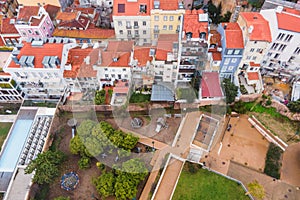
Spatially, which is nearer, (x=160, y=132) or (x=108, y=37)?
(x=160, y=132)

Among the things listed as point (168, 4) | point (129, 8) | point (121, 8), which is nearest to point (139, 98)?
point (129, 8)

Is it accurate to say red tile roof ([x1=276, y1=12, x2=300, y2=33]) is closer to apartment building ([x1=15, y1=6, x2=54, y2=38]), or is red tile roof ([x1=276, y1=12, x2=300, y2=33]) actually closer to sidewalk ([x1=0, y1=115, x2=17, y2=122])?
apartment building ([x1=15, y1=6, x2=54, y2=38])

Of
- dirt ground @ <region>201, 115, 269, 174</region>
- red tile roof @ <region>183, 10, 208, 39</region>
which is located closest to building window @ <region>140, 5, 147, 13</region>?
red tile roof @ <region>183, 10, 208, 39</region>

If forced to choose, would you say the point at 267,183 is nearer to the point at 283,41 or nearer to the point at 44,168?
the point at 283,41

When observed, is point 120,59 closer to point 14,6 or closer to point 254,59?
point 254,59

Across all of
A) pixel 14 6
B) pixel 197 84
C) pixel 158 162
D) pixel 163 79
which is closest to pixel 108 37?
pixel 163 79
